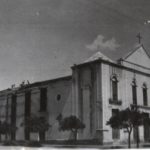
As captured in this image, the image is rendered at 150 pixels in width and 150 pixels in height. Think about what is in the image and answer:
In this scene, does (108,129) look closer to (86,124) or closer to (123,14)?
(86,124)

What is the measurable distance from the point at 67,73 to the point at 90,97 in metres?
2.09

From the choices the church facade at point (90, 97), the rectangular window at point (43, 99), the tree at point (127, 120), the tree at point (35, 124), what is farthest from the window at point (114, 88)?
the tree at point (35, 124)

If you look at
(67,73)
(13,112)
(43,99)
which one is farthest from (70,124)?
(13,112)

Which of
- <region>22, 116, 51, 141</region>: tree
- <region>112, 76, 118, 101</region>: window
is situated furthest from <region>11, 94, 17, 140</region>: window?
<region>112, 76, 118, 101</region>: window

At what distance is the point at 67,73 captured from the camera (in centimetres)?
1088

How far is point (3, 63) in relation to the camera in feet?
27.6

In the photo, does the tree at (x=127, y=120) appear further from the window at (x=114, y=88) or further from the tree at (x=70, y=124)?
the window at (x=114, y=88)

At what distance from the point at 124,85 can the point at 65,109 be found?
2946 millimetres

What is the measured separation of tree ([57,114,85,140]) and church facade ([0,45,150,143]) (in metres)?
0.19

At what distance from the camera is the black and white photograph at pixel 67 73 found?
8.25 metres

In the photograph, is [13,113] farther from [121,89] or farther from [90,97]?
[121,89]

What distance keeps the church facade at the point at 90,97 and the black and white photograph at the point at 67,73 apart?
0.09ft

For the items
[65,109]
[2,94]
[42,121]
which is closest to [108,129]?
[65,109]

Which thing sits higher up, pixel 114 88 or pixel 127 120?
pixel 114 88
